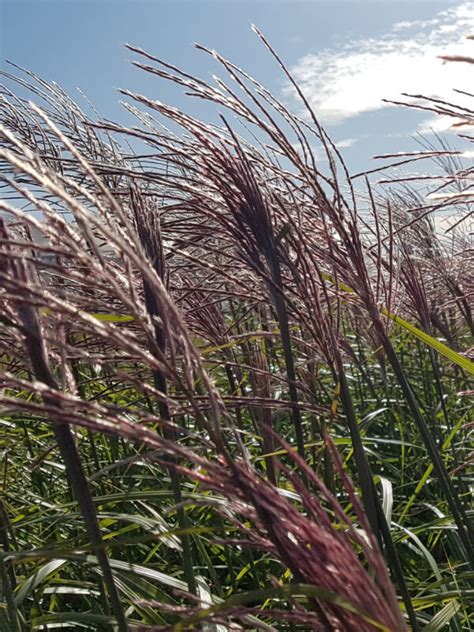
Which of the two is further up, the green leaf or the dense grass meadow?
the dense grass meadow

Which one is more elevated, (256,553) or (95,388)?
(95,388)

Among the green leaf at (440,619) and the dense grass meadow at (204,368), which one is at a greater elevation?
the dense grass meadow at (204,368)

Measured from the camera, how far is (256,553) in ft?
8.41

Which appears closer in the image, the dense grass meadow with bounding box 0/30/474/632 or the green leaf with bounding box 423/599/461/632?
the dense grass meadow with bounding box 0/30/474/632

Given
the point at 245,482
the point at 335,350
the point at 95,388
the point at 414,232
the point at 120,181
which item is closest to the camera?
the point at 245,482

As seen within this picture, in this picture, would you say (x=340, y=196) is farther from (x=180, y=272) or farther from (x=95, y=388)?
(x=95, y=388)

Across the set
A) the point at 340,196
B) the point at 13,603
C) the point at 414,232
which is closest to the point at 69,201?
the point at 340,196

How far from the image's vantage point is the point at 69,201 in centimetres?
79

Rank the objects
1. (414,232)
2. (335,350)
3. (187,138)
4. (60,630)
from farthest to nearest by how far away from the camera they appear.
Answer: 1. (414,232)
2. (60,630)
3. (187,138)
4. (335,350)

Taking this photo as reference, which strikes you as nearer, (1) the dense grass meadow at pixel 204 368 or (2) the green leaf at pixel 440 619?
(1) the dense grass meadow at pixel 204 368

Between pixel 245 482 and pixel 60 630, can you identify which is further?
pixel 60 630

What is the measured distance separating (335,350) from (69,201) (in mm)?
812

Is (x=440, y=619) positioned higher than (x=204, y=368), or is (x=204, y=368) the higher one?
(x=204, y=368)

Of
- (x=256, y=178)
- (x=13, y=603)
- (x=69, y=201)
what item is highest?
(x=256, y=178)
